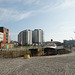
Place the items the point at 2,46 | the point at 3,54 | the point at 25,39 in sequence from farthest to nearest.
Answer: the point at 25,39 → the point at 2,46 → the point at 3,54

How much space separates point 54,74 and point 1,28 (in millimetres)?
63167

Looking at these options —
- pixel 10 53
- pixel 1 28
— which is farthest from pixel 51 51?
pixel 1 28

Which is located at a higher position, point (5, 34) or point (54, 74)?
point (5, 34)

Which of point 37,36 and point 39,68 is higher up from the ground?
point 37,36

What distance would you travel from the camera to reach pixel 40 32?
165 metres

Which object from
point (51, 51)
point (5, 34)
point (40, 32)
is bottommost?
point (51, 51)

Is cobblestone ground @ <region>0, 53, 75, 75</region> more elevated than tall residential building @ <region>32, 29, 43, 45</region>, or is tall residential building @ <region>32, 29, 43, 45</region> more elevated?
tall residential building @ <region>32, 29, 43, 45</region>

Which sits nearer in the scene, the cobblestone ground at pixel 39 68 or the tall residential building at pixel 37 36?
the cobblestone ground at pixel 39 68

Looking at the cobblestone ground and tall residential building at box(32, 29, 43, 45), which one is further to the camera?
tall residential building at box(32, 29, 43, 45)

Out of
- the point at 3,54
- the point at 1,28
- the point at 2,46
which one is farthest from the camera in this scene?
the point at 1,28

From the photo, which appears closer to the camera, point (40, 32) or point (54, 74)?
point (54, 74)

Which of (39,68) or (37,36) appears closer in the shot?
(39,68)

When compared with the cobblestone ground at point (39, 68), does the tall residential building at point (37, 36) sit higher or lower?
higher

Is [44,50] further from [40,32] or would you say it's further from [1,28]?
[40,32]
